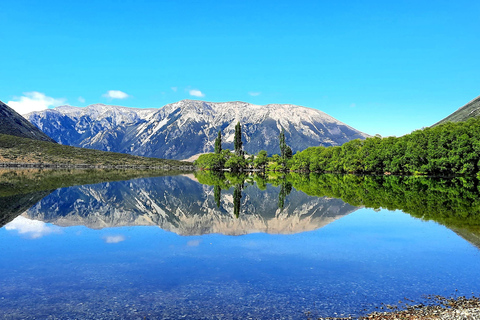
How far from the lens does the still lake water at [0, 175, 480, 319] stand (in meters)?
16.1

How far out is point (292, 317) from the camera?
14930mm

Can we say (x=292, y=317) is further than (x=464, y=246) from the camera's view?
No

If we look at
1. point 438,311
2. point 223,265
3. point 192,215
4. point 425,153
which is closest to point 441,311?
point 438,311

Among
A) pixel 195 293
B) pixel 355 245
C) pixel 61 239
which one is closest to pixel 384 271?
pixel 355 245

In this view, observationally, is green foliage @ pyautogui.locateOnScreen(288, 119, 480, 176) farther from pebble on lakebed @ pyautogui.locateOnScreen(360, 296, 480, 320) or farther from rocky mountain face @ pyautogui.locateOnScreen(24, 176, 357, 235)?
pebble on lakebed @ pyautogui.locateOnScreen(360, 296, 480, 320)

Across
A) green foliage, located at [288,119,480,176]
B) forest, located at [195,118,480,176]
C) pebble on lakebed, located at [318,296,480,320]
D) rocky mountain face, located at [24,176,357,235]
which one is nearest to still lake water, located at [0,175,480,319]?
rocky mountain face, located at [24,176,357,235]

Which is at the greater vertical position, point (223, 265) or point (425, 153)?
point (425, 153)

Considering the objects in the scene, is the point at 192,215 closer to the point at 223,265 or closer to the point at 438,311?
the point at 223,265

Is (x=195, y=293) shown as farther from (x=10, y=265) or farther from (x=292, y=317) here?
(x=10, y=265)

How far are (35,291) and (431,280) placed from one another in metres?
22.3

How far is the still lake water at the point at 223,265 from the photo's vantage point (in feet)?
52.7

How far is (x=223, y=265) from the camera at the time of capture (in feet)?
74.7

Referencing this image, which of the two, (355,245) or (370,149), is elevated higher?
(370,149)

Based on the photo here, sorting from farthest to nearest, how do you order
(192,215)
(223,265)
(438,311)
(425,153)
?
(425,153), (192,215), (223,265), (438,311)
